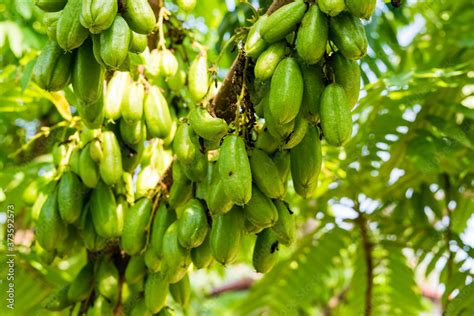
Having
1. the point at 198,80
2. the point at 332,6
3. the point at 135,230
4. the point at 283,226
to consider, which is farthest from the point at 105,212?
the point at 332,6

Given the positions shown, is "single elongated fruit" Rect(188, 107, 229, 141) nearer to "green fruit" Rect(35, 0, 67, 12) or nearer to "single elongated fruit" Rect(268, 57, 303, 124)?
"single elongated fruit" Rect(268, 57, 303, 124)

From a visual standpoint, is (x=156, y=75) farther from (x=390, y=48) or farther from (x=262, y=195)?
(x=390, y=48)

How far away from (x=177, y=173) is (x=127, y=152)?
0.89ft

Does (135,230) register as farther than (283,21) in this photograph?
Yes

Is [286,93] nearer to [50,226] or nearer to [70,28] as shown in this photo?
[70,28]

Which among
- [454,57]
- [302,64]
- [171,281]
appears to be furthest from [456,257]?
[302,64]

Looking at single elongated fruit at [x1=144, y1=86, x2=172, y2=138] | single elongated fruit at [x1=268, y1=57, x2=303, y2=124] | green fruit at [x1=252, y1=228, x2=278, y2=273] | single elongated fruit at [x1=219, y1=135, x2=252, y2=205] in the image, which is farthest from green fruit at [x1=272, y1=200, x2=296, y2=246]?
single elongated fruit at [x1=144, y1=86, x2=172, y2=138]

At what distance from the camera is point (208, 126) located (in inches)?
62.6

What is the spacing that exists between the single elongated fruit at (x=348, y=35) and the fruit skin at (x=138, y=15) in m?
0.42

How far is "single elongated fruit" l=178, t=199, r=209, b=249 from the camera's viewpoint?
5.63 ft

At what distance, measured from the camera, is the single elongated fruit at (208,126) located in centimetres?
158

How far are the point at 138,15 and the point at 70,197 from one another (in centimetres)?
65

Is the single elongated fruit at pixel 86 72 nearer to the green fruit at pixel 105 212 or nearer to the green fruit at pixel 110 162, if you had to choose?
the green fruit at pixel 110 162

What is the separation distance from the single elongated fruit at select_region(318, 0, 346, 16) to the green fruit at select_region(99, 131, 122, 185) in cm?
80
